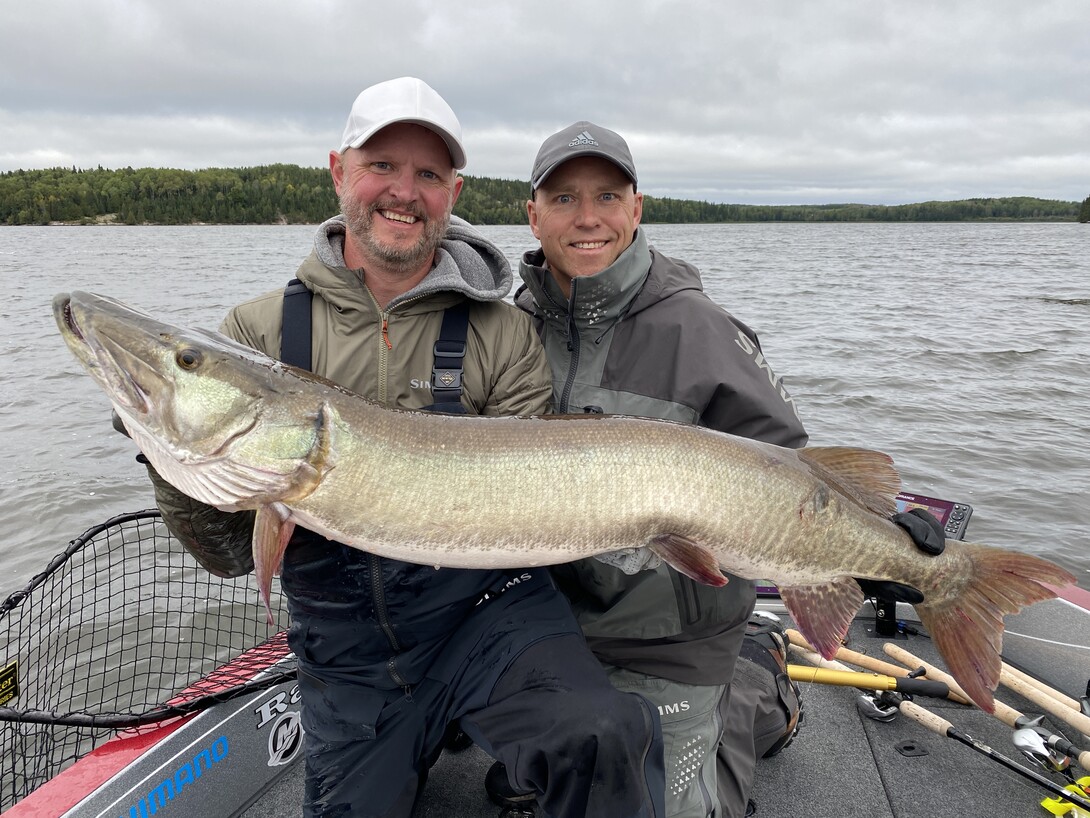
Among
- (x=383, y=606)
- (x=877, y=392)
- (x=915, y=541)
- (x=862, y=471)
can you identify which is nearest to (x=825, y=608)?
(x=915, y=541)

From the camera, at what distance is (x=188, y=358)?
220 cm

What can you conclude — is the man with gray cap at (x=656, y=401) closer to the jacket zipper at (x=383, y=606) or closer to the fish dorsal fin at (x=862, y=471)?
the fish dorsal fin at (x=862, y=471)

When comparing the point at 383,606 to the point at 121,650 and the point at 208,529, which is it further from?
the point at 121,650

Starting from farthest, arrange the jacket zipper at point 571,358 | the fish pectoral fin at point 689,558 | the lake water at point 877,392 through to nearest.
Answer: the lake water at point 877,392 < the jacket zipper at point 571,358 < the fish pectoral fin at point 689,558

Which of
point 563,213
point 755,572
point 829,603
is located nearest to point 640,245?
point 563,213

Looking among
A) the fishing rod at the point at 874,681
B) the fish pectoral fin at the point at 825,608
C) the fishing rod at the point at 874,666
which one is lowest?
the fishing rod at the point at 874,666

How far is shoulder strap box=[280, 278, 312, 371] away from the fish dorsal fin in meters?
1.86

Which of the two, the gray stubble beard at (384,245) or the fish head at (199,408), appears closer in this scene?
the fish head at (199,408)

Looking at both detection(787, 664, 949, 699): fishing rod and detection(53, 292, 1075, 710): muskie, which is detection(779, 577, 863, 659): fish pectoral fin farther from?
detection(787, 664, 949, 699): fishing rod

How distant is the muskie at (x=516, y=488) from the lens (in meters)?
2.19

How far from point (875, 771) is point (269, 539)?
9.08 feet

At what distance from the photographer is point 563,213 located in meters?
3.15

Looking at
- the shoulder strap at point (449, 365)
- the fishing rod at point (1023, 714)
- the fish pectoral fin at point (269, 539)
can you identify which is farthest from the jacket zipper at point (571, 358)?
the fishing rod at point (1023, 714)

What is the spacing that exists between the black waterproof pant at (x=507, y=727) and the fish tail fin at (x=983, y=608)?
1.15 metres
